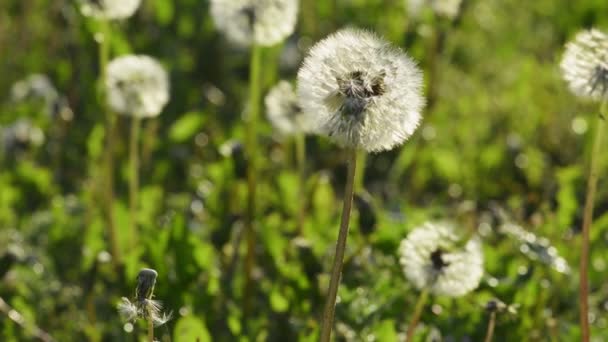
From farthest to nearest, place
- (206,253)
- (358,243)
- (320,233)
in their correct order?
(320,233) < (358,243) < (206,253)

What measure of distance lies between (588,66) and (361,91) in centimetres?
70

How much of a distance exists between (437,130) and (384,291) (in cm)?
182

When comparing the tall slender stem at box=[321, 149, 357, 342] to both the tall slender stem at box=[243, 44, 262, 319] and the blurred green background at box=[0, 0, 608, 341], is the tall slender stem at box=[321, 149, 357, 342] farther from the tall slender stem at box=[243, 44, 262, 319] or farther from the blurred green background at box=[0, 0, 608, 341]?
the tall slender stem at box=[243, 44, 262, 319]

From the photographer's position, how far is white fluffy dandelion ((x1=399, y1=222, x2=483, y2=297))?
230cm

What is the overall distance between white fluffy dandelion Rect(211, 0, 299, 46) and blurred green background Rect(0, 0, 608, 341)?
1.60ft

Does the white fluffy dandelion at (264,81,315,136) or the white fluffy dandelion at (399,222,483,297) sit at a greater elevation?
the white fluffy dandelion at (264,81,315,136)

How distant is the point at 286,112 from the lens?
3424 mm

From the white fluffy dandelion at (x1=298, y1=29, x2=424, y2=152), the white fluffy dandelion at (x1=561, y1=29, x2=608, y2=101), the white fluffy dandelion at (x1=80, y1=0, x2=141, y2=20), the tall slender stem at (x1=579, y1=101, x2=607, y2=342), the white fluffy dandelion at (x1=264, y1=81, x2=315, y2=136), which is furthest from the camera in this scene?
the white fluffy dandelion at (x1=264, y1=81, x2=315, y2=136)

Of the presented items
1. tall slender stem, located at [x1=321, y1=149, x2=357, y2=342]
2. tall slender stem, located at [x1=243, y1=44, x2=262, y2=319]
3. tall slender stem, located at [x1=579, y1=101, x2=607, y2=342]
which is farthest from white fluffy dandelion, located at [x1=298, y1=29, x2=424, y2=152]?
tall slender stem, located at [x1=243, y1=44, x2=262, y2=319]

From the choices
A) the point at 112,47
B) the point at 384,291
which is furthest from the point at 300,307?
the point at 112,47

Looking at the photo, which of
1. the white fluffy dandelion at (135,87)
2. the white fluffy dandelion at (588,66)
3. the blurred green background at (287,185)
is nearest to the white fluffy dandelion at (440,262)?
the blurred green background at (287,185)

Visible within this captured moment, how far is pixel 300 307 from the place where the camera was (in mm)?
2830

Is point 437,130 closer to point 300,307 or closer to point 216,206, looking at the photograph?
point 216,206

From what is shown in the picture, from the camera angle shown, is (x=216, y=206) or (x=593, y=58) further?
(x=216, y=206)
